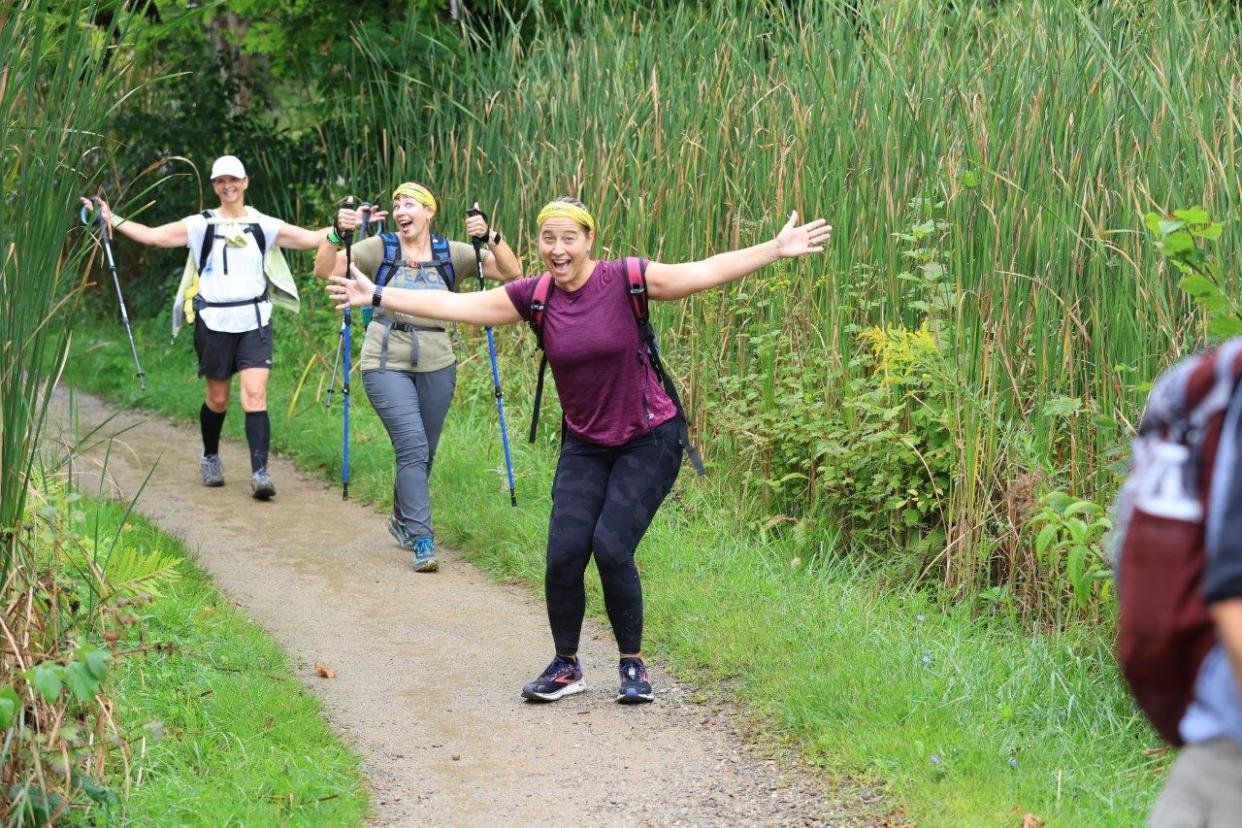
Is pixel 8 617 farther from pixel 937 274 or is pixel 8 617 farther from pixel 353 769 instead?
pixel 937 274

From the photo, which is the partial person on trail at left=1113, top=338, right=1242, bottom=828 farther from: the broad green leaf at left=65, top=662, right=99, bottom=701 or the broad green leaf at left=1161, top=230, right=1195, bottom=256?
the broad green leaf at left=65, top=662, right=99, bottom=701

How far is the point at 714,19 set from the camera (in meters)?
9.53

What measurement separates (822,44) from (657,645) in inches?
142

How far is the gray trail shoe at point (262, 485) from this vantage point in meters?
9.17

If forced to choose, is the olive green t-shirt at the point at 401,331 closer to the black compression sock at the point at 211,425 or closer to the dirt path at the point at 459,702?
the dirt path at the point at 459,702

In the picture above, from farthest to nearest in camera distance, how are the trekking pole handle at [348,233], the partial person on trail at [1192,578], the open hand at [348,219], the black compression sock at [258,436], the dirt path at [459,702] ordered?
the black compression sock at [258,436] < the trekking pole handle at [348,233] < the open hand at [348,219] < the dirt path at [459,702] < the partial person on trail at [1192,578]

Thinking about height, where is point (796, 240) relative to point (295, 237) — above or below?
above

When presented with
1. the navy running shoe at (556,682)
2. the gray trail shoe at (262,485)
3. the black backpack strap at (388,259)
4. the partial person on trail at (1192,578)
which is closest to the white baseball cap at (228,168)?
the black backpack strap at (388,259)

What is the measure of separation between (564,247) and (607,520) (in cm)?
100

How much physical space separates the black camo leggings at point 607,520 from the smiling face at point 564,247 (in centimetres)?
63

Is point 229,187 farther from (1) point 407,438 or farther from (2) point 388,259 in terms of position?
(1) point 407,438

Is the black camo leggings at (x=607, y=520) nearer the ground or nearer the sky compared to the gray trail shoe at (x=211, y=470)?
nearer the sky

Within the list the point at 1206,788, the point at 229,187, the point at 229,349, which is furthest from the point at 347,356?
the point at 1206,788

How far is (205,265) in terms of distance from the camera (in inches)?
359
